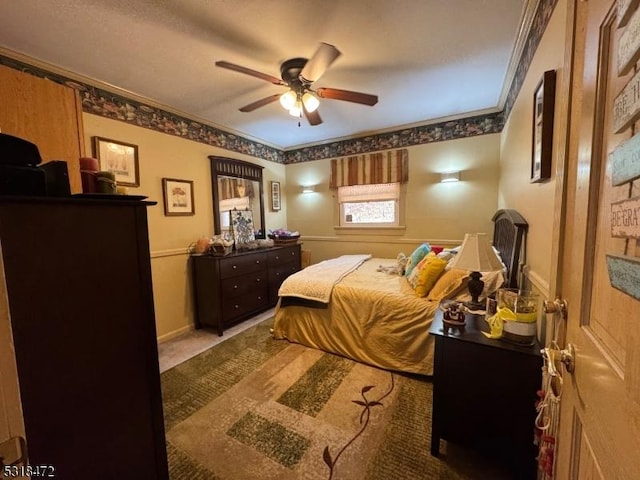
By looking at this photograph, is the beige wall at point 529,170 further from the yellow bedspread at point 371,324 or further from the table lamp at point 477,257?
the yellow bedspread at point 371,324

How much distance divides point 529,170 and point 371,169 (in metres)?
2.48

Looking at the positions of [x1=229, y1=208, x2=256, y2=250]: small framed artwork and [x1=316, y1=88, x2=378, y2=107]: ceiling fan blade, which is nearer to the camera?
[x1=316, y1=88, x2=378, y2=107]: ceiling fan blade

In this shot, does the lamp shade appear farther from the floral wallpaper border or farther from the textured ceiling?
the textured ceiling

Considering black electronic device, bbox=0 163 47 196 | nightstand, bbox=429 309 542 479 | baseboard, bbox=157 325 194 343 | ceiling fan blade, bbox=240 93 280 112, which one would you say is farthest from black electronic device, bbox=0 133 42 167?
baseboard, bbox=157 325 194 343

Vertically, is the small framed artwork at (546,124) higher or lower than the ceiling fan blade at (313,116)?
lower

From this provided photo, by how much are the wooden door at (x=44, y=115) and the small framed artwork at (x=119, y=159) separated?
0.74 metres

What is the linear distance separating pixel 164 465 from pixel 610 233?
5.23ft

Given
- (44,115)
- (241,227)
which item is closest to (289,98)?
(44,115)

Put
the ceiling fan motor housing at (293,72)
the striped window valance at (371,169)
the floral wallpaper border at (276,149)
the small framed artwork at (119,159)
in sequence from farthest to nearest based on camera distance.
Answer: the striped window valance at (371,169), the small framed artwork at (119,159), the ceiling fan motor housing at (293,72), the floral wallpaper border at (276,149)

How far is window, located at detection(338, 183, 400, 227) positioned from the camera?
4039 mm

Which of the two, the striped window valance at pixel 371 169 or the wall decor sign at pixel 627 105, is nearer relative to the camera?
the wall decor sign at pixel 627 105

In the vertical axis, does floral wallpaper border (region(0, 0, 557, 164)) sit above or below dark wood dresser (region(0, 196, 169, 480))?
above

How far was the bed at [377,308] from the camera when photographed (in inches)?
80.7

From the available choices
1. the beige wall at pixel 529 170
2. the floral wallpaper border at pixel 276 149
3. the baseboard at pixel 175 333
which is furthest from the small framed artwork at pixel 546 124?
the baseboard at pixel 175 333
